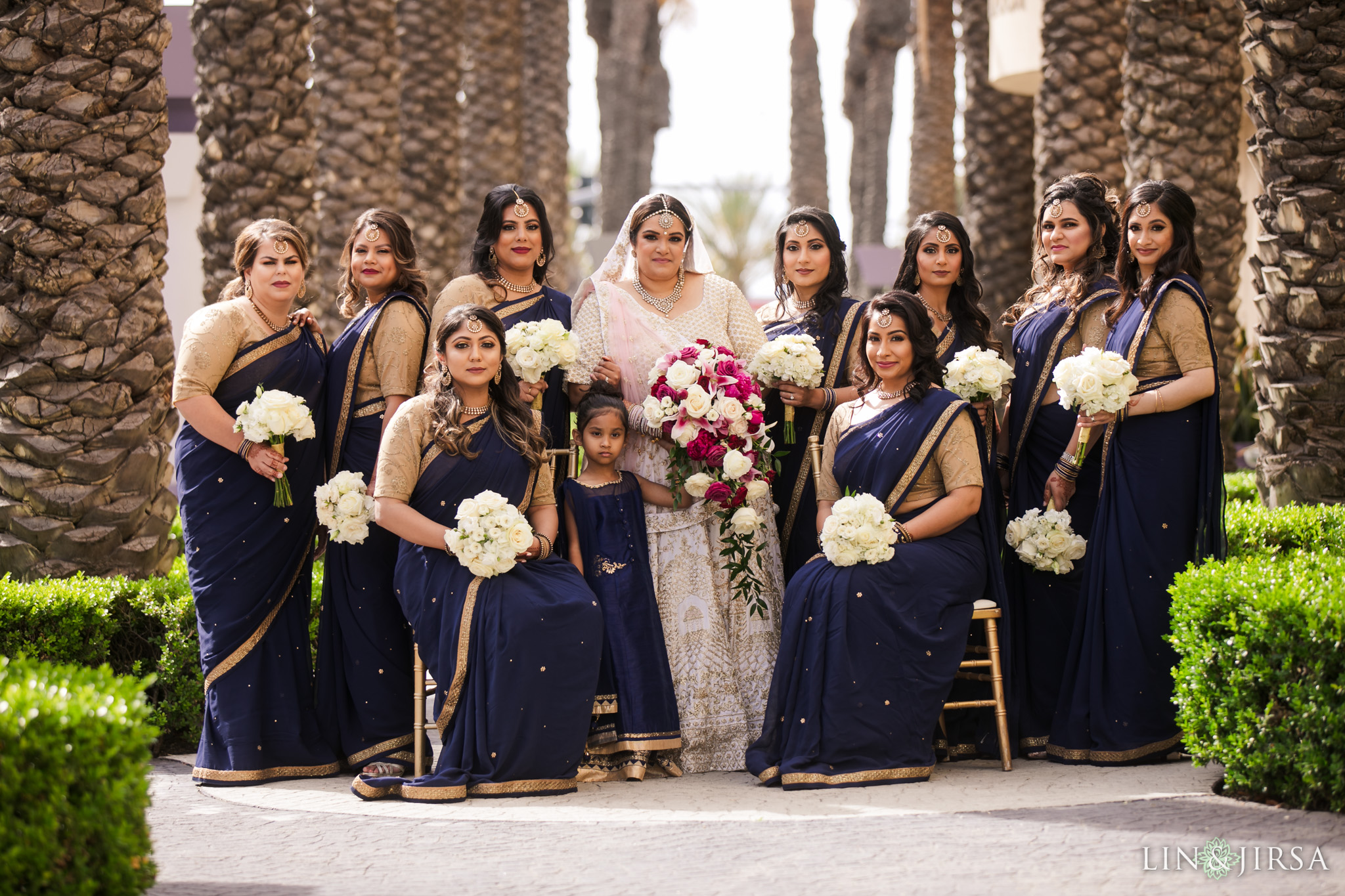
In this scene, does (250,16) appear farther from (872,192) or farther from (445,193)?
(872,192)

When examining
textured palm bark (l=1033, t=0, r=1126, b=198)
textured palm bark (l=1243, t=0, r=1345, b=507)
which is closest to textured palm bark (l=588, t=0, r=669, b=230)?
textured palm bark (l=1033, t=0, r=1126, b=198)

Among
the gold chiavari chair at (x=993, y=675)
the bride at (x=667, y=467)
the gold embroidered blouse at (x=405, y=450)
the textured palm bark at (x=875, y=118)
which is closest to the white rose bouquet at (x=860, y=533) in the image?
the gold chiavari chair at (x=993, y=675)

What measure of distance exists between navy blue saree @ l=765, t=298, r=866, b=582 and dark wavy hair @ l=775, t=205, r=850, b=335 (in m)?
0.03

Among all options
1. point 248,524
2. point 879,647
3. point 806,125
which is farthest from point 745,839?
point 806,125

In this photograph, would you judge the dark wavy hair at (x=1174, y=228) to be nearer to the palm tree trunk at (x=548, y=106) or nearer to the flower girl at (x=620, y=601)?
the flower girl at (x=620, y=601)

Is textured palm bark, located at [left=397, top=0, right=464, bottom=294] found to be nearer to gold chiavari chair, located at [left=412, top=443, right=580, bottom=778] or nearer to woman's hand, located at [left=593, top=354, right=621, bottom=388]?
woman's hand, located at [left=593, top=354, right=621, bottom=388]

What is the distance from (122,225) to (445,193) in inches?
220

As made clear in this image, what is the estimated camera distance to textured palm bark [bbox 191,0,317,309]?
768cm

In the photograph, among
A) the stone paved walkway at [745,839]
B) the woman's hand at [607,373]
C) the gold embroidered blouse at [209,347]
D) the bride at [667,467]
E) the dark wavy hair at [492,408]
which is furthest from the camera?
the woman's hand at [607,373]

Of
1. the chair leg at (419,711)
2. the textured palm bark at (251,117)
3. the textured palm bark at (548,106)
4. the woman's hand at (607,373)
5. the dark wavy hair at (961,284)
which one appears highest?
the textured palm bark at (548,106)

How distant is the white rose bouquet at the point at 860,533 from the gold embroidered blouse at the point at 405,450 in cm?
166

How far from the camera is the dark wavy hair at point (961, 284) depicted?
5.76m

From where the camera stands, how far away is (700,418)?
16.8ft

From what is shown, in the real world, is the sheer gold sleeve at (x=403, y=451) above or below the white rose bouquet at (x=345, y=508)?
above
